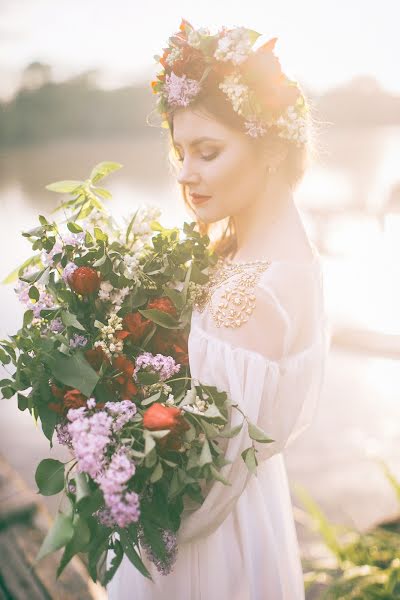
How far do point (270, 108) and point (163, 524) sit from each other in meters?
0.81

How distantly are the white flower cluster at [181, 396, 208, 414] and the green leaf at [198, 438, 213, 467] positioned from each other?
2.1 inches

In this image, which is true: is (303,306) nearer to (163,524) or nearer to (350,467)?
(163,524)

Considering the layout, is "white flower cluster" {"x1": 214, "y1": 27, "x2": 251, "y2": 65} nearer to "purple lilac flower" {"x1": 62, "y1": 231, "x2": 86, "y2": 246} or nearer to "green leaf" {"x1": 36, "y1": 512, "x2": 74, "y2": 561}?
"purple lilac flower" {"x1": 62, "y1": 231, "x2": 86, "y2": 246}

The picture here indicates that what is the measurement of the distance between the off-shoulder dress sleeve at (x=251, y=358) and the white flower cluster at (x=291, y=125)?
0.28 metres

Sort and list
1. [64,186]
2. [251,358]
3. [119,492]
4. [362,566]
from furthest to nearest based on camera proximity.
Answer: [362,566] < [64,186] < [251,358] < [119,492]

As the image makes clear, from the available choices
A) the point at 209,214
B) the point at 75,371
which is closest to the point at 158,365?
the point at 75,371

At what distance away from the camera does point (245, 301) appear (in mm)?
1006

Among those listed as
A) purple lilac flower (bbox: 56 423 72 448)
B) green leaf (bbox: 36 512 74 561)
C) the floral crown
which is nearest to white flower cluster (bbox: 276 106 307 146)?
the floral crown

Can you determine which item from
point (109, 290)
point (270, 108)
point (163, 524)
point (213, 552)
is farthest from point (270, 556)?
point (270, 108)

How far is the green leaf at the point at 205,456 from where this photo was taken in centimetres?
86

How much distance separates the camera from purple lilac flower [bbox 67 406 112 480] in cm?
77

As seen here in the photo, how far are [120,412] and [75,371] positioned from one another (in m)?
0.14

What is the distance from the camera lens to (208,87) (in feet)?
3.59

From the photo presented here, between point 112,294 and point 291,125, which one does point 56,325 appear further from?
point 291,125
